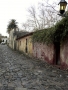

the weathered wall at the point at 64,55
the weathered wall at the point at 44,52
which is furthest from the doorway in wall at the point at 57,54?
the weathered wall at the point at 64,55

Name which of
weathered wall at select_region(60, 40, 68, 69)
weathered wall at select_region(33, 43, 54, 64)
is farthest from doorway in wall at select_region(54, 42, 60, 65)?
weathered wall at select_region(60, 40, 68, 69)

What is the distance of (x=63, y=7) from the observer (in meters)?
7.70

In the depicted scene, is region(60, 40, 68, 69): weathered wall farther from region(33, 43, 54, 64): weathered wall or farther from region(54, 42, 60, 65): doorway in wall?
region(33, 43, 54, 64): weathered wall

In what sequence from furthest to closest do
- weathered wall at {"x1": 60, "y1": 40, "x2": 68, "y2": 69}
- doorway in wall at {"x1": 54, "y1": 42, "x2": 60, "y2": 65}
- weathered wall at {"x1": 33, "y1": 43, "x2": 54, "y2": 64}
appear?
1. weathered wall at {"x1": 33, "y1": 43, "x2": 54, "y2": 64}
2. doorway in wall at {"x1": 54, "y1": 42, "x2": 60, "y2": 65}
3. weathered wall at {"x1": 60, "y1": 40, "x2": 68, "y2": 69}

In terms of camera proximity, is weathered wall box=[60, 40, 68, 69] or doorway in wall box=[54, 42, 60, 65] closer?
weathered wall box=[60, 40, 68, 69]

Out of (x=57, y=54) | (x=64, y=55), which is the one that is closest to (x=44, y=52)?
(x=57, y=54)

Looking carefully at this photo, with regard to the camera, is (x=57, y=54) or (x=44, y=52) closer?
(x=57, y=54)

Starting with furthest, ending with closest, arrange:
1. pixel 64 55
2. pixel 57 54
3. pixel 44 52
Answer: pixel 44 52 → pixel 57 54 → pixel 64 55

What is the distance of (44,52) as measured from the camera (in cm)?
1408

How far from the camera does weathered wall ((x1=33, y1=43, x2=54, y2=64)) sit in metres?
12.3

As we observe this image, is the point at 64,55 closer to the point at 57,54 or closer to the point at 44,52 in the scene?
the point at 57,54

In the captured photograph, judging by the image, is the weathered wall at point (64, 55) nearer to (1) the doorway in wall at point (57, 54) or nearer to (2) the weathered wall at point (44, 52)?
(1) the doorway in wall at point (57, 54)

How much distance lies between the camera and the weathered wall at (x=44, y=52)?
1234 centimetres

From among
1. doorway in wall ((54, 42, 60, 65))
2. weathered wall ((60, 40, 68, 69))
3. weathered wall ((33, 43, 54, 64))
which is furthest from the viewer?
weathered wall ((33, 43, 54, 64))
